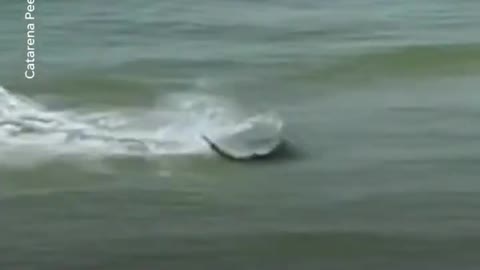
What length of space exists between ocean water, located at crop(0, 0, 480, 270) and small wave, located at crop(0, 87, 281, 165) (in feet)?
0.06

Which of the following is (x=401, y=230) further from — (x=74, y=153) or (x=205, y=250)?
(x=74, y=153)

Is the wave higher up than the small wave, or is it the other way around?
the wave

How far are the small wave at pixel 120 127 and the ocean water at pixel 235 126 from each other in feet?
0.06

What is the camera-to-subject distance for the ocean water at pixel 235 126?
6102 millimetres

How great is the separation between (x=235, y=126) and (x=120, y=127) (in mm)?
688

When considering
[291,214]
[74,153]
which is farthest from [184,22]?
[291,214]

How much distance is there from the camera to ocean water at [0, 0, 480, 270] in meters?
Result: 6.10

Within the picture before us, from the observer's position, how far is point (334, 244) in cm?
608
